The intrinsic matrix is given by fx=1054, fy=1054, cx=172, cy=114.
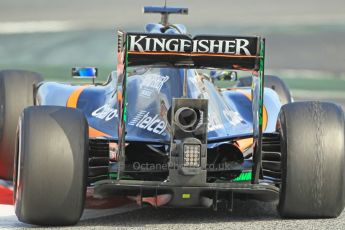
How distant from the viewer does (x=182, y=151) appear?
277 inches

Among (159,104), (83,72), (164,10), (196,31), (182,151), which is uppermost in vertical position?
(196,31)

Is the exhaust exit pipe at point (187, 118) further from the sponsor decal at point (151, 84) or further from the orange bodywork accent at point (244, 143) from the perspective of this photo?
the sponsor decal at point (151, 84)

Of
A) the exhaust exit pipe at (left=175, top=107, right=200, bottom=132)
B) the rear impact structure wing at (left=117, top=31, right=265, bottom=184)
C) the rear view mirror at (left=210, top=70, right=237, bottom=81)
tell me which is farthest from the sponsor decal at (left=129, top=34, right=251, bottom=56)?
the rear view mirror at (left=210, top=70, right=237, bottom=81)

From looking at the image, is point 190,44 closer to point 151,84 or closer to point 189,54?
point 189,54

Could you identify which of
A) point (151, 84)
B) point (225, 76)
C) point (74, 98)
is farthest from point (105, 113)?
point (225, 76)

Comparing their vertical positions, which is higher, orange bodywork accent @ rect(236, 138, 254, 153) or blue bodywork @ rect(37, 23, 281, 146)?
blue bodywork @ rect(37, 23, 281, 146)

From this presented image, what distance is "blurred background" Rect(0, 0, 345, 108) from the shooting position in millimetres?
20828

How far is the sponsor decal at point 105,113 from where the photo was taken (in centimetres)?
837

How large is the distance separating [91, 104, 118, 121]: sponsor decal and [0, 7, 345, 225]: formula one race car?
26 cm

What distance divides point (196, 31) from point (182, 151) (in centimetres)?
1614

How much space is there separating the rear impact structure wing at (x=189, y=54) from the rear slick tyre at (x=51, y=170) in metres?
0.31

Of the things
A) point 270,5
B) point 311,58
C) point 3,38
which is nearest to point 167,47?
point 311,58

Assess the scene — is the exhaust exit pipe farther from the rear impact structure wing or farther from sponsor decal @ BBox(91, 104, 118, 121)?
sponsor decal @ BBox(91, 104, 118, 121)

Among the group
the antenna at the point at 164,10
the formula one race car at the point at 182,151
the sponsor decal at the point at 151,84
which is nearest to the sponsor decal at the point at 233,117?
the formula one race car at the point at 182,151
